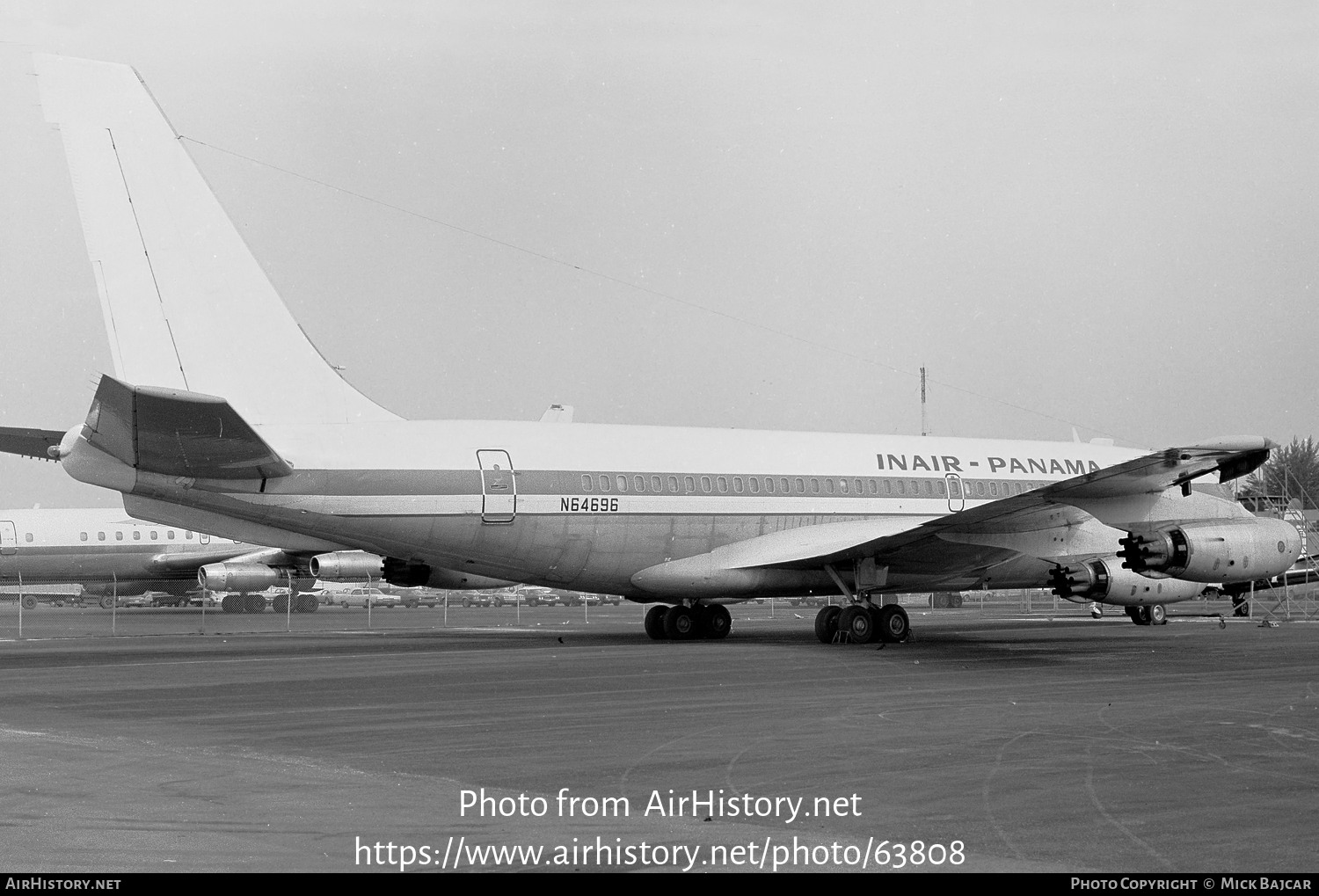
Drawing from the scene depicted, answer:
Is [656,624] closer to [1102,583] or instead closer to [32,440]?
[1102,583]

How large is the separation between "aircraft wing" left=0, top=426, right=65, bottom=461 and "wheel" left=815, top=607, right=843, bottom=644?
12.8m

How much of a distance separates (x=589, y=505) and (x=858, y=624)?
508 centimetres

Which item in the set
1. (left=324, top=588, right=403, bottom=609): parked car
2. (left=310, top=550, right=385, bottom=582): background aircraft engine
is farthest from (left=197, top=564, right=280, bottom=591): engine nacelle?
(left=324, top=588, right=403, bottom=609): parked car

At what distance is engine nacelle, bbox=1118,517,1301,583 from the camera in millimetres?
20969

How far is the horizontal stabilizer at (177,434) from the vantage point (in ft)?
56.1

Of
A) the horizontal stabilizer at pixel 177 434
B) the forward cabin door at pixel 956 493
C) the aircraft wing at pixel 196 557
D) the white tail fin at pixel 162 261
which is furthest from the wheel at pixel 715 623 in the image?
the aircraft wing at pixel 196 557

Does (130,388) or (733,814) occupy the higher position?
(130,388)

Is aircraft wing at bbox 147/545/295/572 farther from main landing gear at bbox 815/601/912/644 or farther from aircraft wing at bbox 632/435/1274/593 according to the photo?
main landing gear at bbox 815/601/912/644

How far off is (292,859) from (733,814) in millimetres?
2450

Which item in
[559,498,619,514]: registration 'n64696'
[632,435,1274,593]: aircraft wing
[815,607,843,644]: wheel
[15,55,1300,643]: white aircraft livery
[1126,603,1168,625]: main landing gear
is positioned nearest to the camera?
[15,55,1300,643]: white aircraft livery

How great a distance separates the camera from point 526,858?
21.2 ft

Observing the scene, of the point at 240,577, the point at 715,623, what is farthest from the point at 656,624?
the point at 240,577

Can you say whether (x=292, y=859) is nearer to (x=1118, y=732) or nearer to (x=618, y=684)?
(x=1118, y=732)

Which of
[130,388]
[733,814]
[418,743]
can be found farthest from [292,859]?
[130,388]
